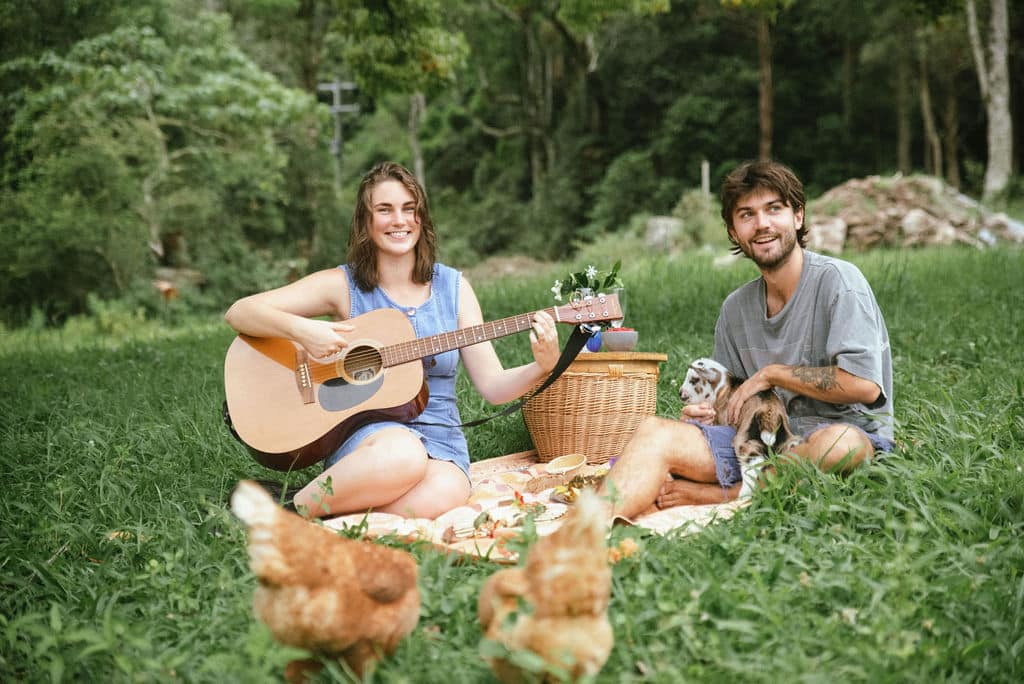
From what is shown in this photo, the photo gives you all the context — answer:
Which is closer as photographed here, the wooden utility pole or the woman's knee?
the woman's knee

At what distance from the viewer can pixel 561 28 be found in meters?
23.3

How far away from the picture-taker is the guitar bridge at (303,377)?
3516mm

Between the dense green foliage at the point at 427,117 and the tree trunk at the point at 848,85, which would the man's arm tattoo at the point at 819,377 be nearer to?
the dense green foliage at the point at 427,117

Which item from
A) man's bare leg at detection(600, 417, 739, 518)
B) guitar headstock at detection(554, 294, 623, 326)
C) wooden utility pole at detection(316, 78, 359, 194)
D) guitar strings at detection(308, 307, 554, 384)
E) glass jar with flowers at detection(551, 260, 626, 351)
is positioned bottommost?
man's bare leg at detection(600, 417, 739, 518)

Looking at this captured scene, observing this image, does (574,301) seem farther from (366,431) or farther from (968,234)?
(968,234)

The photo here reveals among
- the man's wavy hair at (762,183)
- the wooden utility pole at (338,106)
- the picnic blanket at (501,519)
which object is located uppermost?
the wooden utility pole at (338,106)

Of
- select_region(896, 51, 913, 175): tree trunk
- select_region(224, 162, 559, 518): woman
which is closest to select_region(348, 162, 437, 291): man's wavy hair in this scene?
select_region(224, 162, 559, 518): woman

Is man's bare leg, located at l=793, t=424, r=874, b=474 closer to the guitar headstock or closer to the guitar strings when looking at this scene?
the guitar headstock

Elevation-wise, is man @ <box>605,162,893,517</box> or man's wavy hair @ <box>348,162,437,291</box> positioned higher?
man's wavy hair @ <box>348,162,437,291</box>

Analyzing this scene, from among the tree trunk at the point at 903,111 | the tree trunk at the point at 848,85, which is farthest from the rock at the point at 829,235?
the tree trunk at the point at 848,85

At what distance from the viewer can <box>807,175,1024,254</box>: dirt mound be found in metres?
12.5

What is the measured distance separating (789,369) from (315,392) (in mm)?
1878

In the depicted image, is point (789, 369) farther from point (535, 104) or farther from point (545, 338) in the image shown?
point (535, 104)

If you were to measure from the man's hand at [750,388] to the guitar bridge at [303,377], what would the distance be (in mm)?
1696
